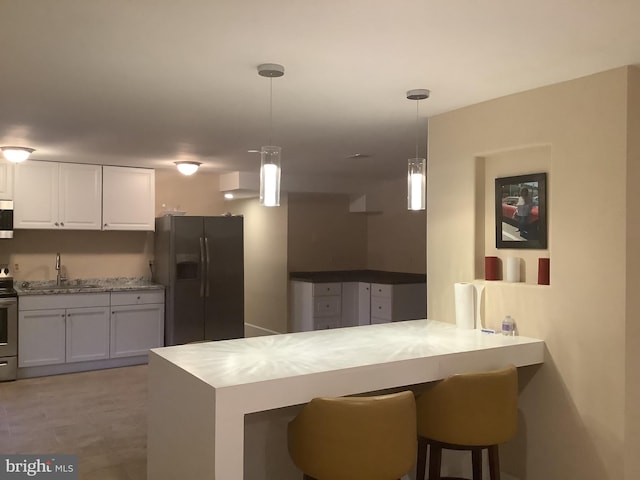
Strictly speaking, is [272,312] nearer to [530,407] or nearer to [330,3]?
[530,407]

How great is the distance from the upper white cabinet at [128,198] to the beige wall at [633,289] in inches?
202

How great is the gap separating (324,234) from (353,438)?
5843 millimetres

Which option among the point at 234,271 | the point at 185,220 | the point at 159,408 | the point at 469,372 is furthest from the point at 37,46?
the point at 234,271

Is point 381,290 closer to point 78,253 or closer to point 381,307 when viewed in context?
point 381,307

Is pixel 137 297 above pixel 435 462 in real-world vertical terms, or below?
above

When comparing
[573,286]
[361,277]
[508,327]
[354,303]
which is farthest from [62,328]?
[573,286]

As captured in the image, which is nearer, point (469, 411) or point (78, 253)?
point (469, 411)

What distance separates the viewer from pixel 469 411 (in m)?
2.59

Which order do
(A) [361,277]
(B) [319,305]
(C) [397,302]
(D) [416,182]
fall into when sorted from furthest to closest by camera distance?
(A) [361,277] < (B) [319,305] < (C) [397,302] < (D) [416,182]

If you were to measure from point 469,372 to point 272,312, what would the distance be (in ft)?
17.3

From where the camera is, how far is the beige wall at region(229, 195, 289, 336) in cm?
768

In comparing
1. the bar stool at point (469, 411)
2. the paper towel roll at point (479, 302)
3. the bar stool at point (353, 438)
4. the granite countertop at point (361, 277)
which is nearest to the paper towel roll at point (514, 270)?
the paper towel roll at point (479, 302)

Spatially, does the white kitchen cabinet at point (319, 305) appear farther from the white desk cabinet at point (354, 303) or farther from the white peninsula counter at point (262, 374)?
the white peninsula counter at point (262, 374)

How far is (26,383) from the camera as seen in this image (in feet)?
18.0
